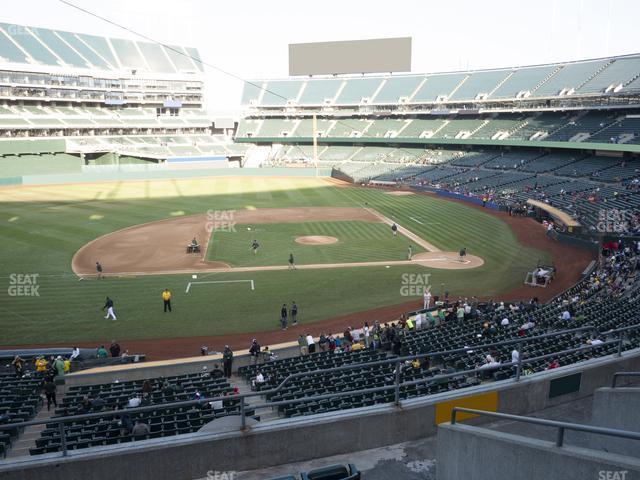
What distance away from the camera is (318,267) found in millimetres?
32000

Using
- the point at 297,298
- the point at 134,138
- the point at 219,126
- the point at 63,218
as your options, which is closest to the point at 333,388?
the point at 297,298

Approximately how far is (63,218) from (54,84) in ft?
155

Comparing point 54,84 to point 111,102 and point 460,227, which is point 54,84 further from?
point 460,227

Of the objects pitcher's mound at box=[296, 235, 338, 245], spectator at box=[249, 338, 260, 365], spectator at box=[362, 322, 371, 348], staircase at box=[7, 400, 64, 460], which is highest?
pitcher's mound at box=[296, 235, 338, 245]

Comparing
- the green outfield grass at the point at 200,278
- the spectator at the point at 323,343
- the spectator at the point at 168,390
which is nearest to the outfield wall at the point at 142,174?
the green outfield grass at the point at 200,278

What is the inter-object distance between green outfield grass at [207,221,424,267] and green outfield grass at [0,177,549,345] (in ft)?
0.86

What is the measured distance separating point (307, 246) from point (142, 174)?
165 feet

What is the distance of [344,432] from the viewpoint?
704 cm

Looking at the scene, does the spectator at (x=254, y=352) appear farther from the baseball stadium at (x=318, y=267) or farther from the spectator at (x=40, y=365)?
the spectator at (x=40, y=365)

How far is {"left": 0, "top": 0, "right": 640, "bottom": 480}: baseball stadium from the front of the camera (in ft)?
22.5

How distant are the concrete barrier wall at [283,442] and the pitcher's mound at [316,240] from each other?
101 feet

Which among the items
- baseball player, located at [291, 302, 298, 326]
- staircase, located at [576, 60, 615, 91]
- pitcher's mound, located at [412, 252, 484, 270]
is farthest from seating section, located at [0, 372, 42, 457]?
staircase, located at [576, 60, 615, 91]

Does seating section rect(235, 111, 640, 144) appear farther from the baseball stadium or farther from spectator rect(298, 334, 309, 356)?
spectator rect(298, 334, 309, 356)

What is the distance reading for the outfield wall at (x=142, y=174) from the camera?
71.3 metres
